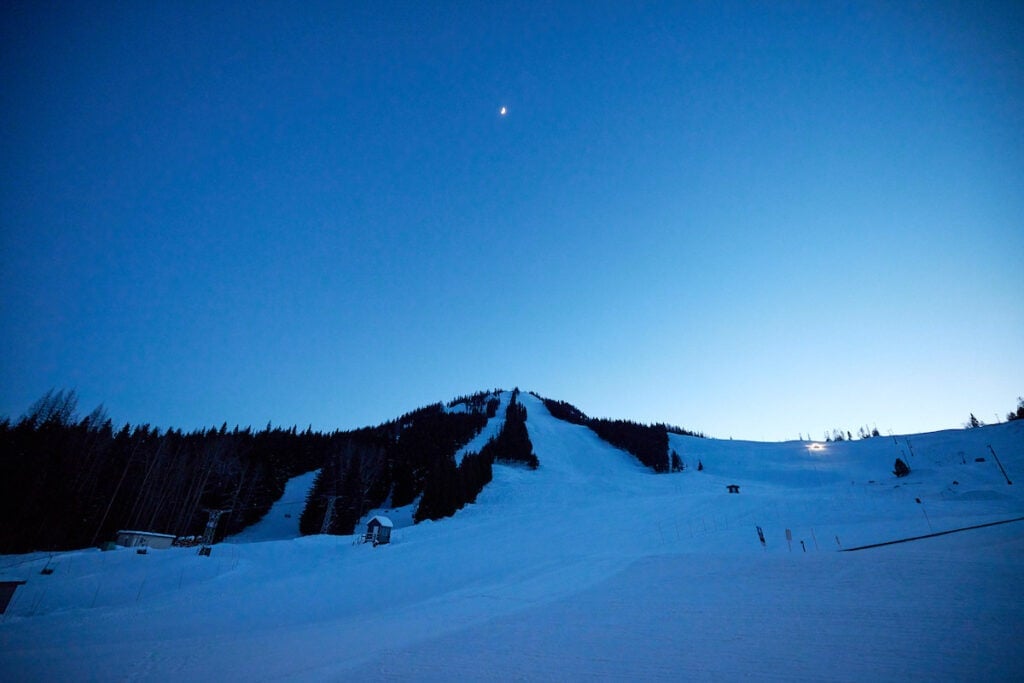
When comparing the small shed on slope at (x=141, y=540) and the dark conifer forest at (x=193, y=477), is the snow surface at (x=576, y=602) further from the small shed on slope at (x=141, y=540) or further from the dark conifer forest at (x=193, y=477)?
the dark conifer forest at (x=193, y=477)

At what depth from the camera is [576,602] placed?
13.8 m

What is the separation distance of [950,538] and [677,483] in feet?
129

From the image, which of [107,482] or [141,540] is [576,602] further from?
[107,482]

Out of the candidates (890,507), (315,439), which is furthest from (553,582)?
(315,439)

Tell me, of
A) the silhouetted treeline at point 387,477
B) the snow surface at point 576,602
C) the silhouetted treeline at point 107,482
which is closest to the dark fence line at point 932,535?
the snow surface at point 576,602

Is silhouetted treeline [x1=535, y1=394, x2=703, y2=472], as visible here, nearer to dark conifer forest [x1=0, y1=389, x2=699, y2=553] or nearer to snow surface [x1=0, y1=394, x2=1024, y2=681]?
dark conifer forest [x1=0, y1=389, x2=699, y2=553]

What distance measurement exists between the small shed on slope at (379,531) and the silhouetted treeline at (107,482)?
1167 inches

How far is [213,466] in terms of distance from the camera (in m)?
53.0

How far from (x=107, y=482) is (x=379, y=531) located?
1405 inches

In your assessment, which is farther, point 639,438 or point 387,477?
point 639,438

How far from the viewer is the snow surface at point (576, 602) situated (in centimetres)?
857

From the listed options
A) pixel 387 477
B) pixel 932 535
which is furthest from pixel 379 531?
pixel 932 535

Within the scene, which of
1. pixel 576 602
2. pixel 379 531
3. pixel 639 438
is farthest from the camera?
pixel 639 438

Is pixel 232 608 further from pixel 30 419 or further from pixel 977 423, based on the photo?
pixel 977 423
